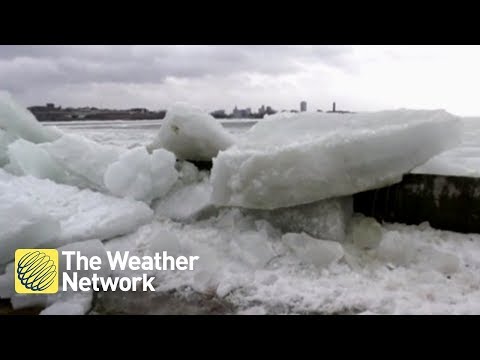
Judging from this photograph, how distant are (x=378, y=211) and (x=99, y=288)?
179 cm

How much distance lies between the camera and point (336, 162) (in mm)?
2406

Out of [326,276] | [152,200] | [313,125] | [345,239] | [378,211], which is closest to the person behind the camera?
[326,276]

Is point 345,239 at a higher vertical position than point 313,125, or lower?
lower

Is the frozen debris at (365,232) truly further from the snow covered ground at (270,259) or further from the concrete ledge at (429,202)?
the concrete ledge at (429,202)

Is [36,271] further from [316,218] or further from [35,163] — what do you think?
[35,163]

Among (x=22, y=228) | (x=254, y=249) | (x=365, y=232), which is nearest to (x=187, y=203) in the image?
(x=254, y=249)

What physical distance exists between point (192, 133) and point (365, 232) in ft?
5.27

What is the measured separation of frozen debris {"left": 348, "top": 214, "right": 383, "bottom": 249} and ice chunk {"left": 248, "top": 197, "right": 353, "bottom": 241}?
0.06 m

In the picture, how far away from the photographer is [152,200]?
3197 millimetres

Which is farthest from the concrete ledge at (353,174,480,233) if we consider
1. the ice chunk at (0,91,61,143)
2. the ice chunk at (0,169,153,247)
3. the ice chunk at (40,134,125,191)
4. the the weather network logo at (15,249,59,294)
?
the ice chunk at (0,91,61,143)

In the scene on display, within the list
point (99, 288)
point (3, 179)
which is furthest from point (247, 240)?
point (3, 179)
